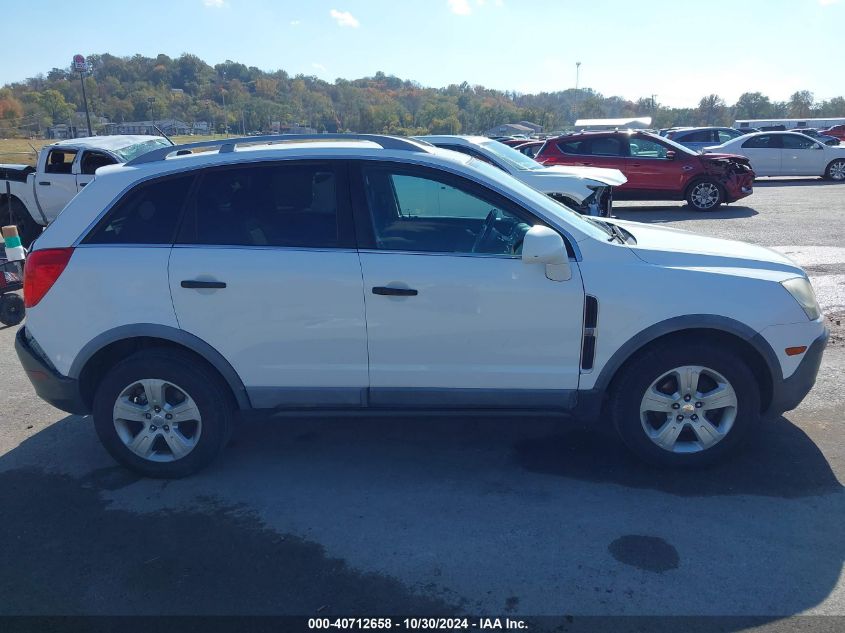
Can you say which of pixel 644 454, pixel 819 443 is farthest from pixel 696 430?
pixel 819 443

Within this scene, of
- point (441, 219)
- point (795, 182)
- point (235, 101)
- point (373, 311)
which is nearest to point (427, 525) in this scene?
point (373, 311)

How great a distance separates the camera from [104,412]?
13.2 ft

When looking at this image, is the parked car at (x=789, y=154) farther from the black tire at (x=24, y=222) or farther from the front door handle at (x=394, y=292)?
the front door handle at (x=394, y=292)

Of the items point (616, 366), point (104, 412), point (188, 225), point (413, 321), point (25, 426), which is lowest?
point (25, 426)

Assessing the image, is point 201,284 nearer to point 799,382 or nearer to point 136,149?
point 799,382

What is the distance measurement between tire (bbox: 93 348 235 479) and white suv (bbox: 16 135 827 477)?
1cm

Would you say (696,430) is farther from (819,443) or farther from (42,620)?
(42,620)

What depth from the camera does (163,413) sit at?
405 centimetres

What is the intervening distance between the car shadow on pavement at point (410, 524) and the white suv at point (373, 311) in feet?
1.07

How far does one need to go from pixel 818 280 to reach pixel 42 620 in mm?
8143

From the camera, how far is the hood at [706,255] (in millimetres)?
3885

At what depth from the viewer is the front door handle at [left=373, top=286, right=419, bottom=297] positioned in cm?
379

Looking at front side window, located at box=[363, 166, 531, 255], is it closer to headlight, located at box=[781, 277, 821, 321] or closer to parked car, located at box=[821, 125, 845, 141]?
headlight, located at box=[781, 277, 821, 321]

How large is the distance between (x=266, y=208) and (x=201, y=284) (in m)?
0.57
